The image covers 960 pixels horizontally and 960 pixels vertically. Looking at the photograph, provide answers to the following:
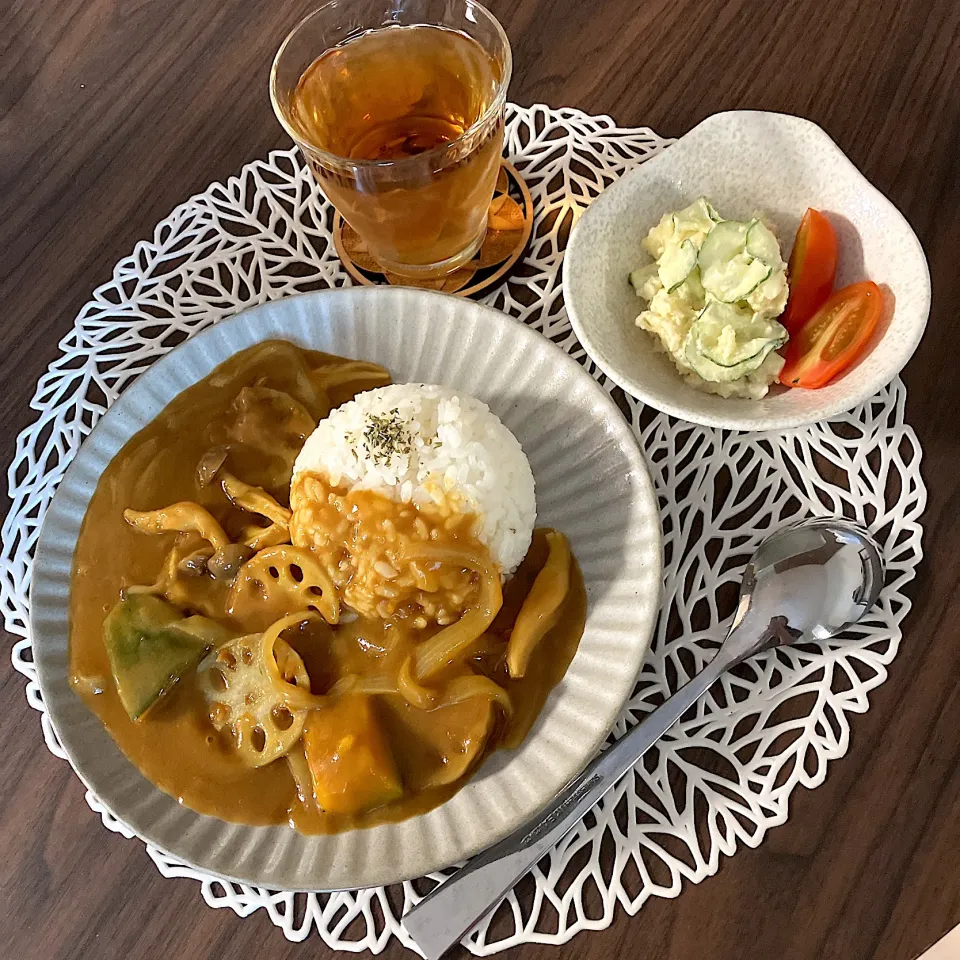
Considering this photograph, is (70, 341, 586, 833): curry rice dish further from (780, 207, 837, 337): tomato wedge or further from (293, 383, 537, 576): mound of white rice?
(780, 207, 837, 337): tomato wedge

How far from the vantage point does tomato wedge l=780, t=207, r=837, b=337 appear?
1.23 m

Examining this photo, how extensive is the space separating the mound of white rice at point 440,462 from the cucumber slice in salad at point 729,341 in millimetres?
302

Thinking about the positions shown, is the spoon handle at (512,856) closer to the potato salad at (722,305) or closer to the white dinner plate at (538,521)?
the white dinner plate at (538,521)

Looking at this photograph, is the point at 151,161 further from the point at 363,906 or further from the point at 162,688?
the point at 363,906

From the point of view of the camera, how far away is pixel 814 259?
1235mm

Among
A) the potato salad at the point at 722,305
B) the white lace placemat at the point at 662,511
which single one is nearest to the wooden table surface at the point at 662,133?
the white lace placemat at the point at 662,511

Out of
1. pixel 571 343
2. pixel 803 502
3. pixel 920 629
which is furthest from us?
pixel 571 343

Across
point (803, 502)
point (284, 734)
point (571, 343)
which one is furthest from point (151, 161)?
point (803, 502)

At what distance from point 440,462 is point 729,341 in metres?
0.45

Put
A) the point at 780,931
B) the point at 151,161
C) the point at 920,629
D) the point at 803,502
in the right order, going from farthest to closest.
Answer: the point at 151,161, the point at 803,502, the point at 920,629, the point at 780,931

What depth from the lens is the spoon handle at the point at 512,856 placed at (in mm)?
1055

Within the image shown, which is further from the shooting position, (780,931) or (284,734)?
(284,734)

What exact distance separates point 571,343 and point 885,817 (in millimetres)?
815

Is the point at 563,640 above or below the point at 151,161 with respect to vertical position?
below
